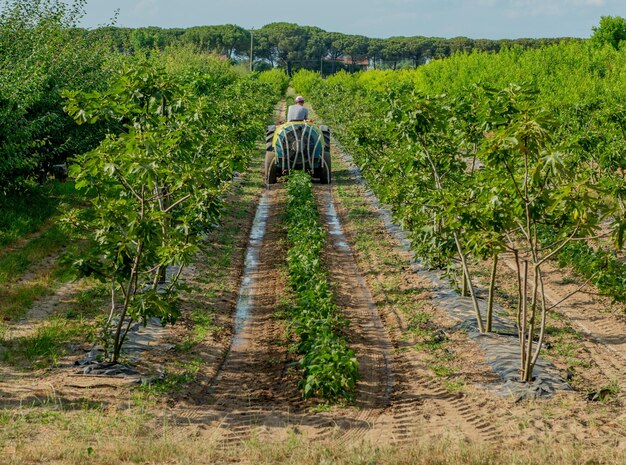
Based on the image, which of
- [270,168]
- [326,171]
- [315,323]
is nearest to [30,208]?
[270,168]

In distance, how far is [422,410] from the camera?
7766mm

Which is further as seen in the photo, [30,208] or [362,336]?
[30,208]

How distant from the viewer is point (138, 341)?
377 inches

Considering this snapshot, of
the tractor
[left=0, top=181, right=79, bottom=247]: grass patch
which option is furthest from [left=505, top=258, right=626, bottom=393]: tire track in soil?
the tractor

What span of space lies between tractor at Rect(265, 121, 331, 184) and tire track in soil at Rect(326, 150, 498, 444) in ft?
37.5

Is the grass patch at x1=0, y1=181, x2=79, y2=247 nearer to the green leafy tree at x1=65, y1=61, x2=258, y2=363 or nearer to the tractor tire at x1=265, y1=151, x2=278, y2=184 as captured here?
the tractor tire at x1=265, y1=151, x2=278, y2=184

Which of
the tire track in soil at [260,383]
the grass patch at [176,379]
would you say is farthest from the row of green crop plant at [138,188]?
the tire track in soil at [260,383]

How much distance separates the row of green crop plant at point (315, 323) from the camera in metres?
7.98

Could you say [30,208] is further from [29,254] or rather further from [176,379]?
[176,379]

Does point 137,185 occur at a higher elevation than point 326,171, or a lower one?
higher

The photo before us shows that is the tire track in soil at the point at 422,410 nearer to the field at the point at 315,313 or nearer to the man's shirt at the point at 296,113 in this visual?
the field at the point at 315,313

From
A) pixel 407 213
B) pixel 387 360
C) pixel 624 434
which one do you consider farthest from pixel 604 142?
pixel 624 434

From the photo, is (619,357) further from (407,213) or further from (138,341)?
(138,341)

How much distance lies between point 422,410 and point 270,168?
14.1 meters
